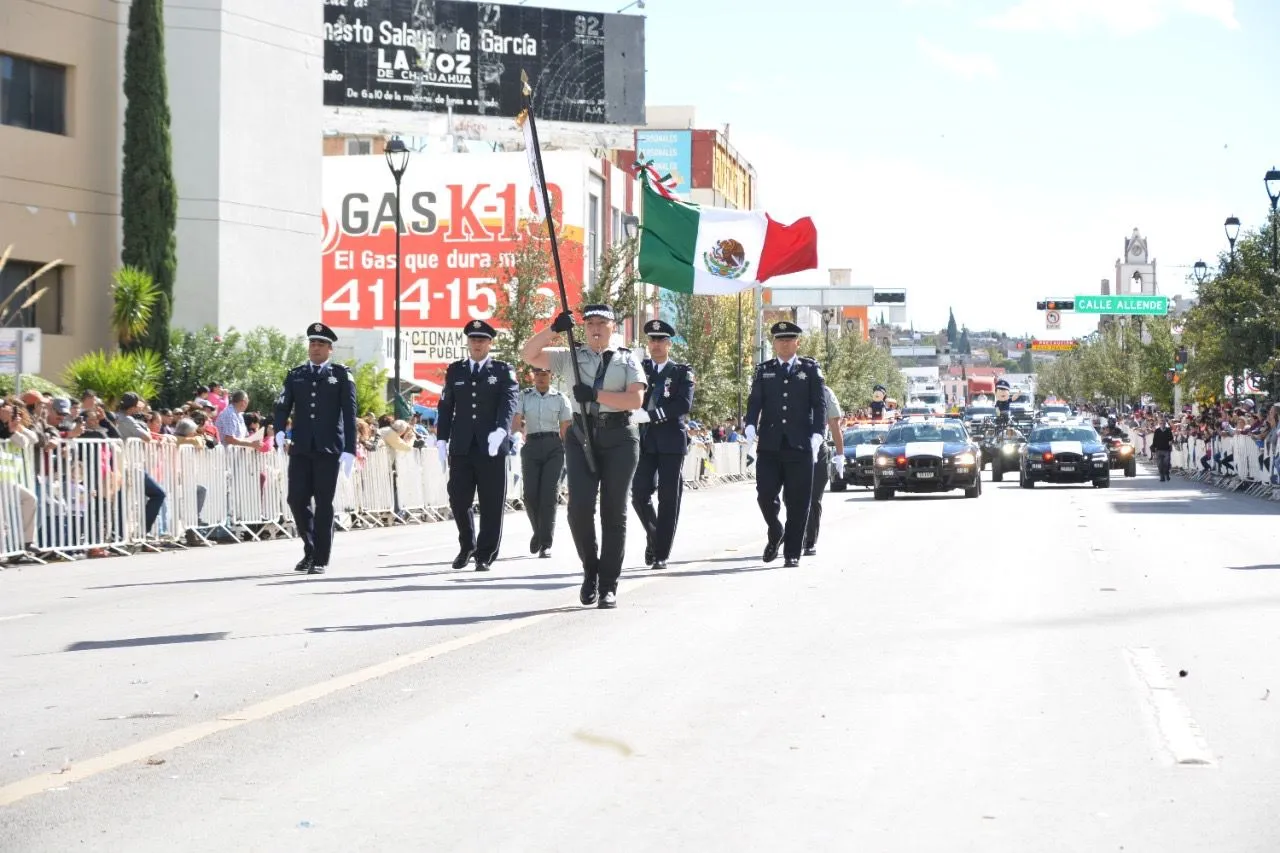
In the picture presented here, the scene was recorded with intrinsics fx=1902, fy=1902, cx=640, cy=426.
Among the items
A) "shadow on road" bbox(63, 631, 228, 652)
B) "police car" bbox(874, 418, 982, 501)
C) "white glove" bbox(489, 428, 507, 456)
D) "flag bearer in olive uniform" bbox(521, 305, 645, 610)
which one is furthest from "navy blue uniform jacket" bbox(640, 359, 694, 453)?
"police car" bbox(874, 418, 982, 501)

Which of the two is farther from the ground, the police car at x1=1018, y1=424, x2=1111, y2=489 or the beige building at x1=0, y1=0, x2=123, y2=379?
the beige building at x1=0, y1=0, x2=123, y2=379

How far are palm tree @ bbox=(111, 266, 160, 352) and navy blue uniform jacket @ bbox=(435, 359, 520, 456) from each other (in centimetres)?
1950

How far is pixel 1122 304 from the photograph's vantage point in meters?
112

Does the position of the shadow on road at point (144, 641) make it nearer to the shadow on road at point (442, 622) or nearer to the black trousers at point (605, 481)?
the shadow on road at point (442, 622)

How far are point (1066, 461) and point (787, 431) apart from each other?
25.3m

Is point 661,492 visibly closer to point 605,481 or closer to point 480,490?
point 480,490

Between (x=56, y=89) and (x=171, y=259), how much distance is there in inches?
147

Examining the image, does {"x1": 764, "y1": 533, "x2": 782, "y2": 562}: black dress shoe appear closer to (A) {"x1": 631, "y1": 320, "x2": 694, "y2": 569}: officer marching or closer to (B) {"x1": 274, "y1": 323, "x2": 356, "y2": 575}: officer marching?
(A) {"x1": 631, "y1": 320, "x2": 694, "y2": 569}: officer marching

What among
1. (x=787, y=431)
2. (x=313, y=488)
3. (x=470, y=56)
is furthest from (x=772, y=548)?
(x=470, y=56)

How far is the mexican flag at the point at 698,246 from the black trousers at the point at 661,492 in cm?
2200

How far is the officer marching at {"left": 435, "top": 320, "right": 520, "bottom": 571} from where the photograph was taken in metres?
15.5

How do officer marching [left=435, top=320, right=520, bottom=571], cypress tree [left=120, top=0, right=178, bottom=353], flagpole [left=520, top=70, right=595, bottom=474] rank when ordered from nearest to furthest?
flagpole [left=520, top=70, right=595, bottom=474], officer marching [left=435, top=320, right=520, bottom=571], cypress tree [left=120, top=0, right=178, bottom=353]

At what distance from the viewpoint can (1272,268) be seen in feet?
153

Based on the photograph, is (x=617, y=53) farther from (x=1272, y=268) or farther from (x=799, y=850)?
(x=799, y=850)
